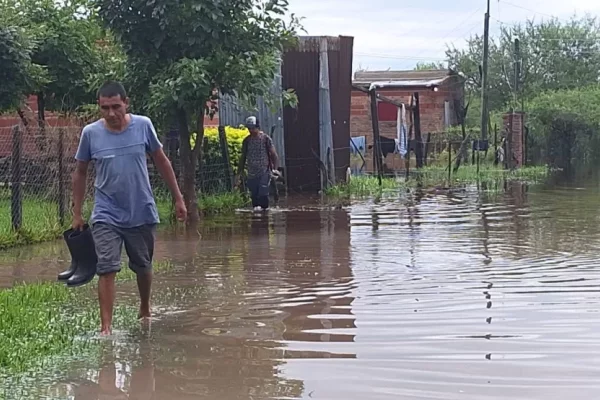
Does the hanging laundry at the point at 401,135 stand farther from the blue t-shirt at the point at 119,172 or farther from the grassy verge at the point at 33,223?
the blue t-shirt at the point at 119,172

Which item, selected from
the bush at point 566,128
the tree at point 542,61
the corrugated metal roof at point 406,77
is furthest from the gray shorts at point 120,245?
the tree at point 542,61

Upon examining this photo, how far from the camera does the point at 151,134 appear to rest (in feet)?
23.1

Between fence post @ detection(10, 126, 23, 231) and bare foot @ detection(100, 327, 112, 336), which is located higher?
fence post @ detection(10, 126, 23, 231)

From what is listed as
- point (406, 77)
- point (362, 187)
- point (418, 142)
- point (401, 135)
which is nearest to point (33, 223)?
point (362, 187)

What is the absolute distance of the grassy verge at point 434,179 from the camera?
71.0ft

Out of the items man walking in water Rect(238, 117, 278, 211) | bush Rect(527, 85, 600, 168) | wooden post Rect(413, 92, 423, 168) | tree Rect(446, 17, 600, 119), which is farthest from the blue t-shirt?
tree Rect(446, 17, 600, 119)

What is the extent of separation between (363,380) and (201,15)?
30.3 ft

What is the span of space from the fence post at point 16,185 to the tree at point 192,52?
2.44 metres

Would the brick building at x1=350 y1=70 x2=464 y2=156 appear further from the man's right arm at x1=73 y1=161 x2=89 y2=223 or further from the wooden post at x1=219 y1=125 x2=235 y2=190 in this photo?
the man's right arm at x1=73 y1=161 x2=89 y2=223

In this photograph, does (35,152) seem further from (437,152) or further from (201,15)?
(437,152)

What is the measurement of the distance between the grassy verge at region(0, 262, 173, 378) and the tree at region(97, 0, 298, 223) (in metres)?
5.65

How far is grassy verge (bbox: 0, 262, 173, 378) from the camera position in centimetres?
588

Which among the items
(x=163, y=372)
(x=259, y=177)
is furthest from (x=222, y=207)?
(x=163, y=372)

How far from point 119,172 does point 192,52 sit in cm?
767
